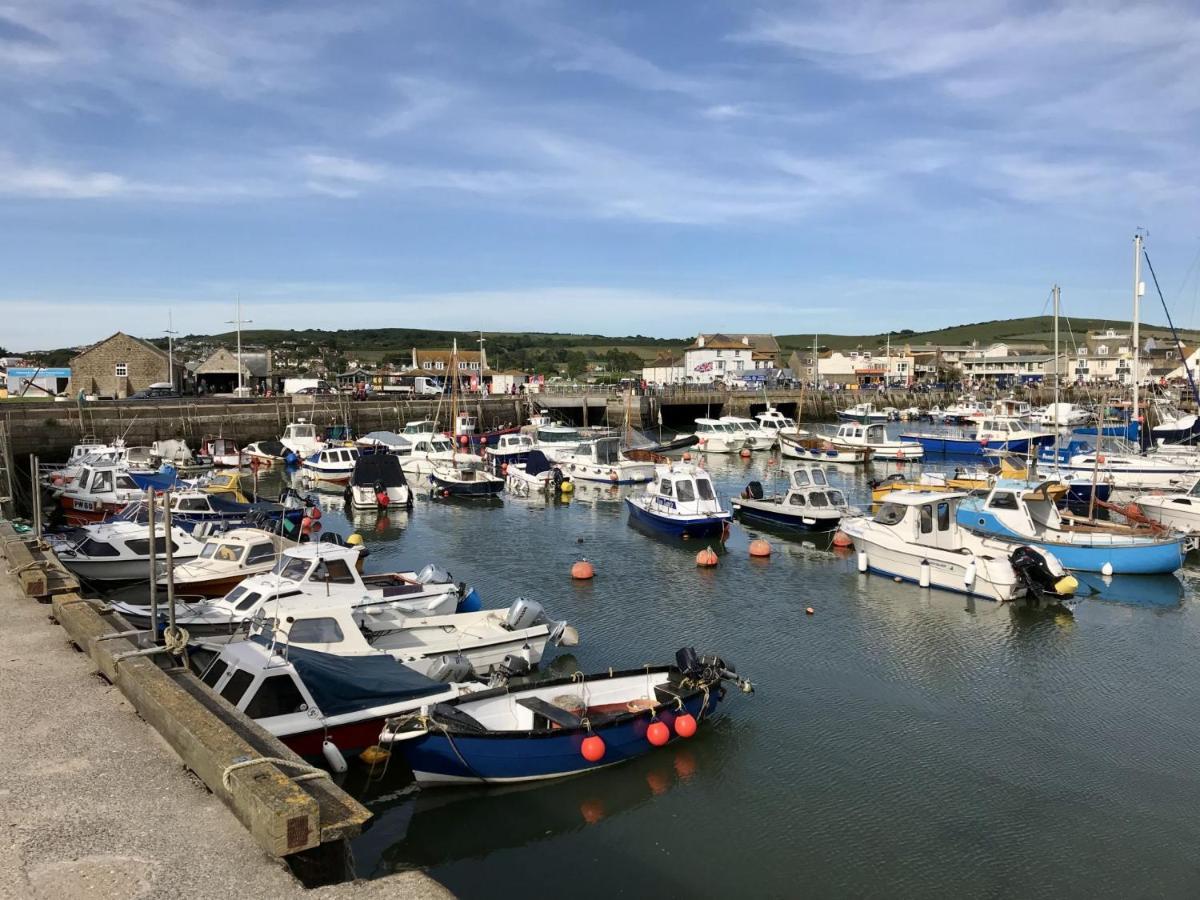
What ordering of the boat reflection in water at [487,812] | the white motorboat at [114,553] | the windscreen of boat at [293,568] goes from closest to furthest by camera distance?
the boat reflection in water at [487,812], the windscreen of boat at [293,568], the white motorboat at [114,553]

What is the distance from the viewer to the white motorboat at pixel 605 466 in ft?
150

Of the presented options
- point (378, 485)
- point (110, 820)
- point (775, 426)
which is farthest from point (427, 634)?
point (775, 426)

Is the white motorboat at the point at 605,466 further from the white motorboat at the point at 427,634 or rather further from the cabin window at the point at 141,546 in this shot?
the white motorboat at the point at 427,634

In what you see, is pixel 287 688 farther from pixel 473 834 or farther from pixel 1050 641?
pixel 1050 641

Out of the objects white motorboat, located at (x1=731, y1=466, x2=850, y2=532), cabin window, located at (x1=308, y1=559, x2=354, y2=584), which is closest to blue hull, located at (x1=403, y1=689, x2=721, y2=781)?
cabin window, located at (x1=308, y1=559, x2=354, y2=584)

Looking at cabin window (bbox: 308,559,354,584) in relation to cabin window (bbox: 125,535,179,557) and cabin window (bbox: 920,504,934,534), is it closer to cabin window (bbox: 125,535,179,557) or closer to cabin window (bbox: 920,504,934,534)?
cabin window (bbox: 125,535,179,557)

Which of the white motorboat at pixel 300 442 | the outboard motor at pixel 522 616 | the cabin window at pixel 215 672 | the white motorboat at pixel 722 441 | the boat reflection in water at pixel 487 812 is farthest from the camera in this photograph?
the white motorboat at pixel 722 441

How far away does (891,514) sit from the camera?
2584cm

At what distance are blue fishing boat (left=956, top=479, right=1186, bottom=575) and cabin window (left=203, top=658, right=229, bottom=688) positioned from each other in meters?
21.7

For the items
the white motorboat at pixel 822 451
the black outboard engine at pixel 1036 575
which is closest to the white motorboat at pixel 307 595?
the black outboard engine at pixel 1036 575

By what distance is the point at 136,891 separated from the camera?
20.4ft

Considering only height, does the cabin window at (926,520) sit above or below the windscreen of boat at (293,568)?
below

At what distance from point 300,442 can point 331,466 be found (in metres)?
10.5

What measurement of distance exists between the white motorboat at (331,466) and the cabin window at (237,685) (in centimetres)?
3346
